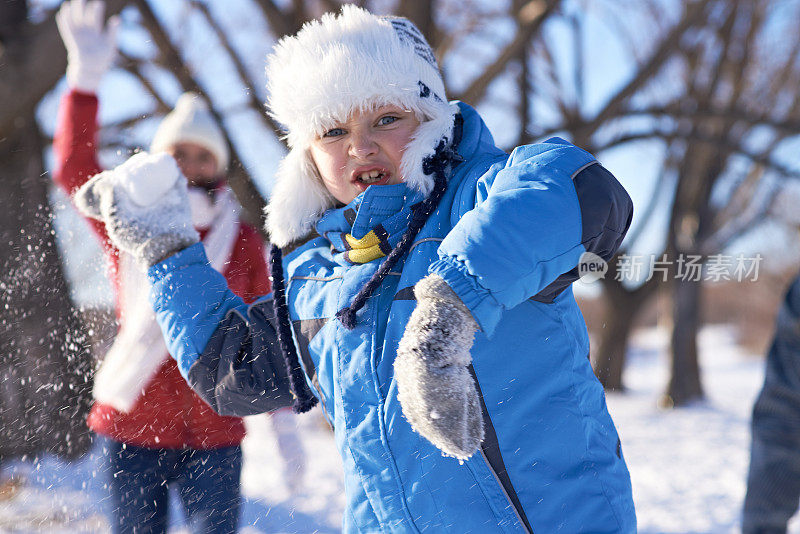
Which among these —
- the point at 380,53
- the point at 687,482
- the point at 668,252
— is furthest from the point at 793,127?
the point at 380,53

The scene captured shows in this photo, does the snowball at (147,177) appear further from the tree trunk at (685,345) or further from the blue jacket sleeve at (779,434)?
the tree trunk at (685,345)

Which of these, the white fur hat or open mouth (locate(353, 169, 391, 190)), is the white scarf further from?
open mouth (locate(353, 169, 391, 190))

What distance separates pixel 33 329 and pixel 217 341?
2.70 metres

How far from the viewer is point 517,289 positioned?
2.77 feet

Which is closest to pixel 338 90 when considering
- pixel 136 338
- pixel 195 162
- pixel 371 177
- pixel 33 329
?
pixel 371 177

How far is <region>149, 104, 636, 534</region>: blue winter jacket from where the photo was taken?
849 millimetres

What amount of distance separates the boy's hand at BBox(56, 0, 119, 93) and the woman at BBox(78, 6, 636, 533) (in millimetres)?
843

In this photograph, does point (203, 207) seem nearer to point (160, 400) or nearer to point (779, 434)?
point (160, 400)

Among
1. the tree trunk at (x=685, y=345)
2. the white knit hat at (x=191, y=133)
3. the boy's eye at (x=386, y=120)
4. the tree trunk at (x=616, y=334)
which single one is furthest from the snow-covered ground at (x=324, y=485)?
the tree trunk at (x=616, y=334)

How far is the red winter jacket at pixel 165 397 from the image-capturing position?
5.61 feet

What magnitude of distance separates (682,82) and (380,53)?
8497 millimetres

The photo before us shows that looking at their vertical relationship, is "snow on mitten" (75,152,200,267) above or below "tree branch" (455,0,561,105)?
above

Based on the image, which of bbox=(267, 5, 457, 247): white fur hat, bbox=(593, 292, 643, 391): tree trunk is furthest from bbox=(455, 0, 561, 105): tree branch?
bbox=(593, 292, 643, 391): tree trunk

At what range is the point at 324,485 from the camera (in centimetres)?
382
